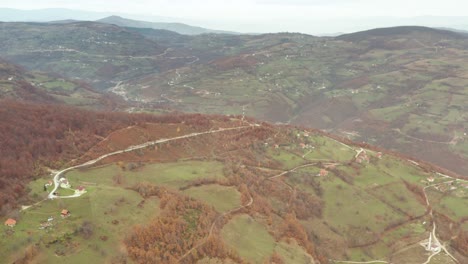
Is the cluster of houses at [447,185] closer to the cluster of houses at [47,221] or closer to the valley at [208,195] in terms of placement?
the valley at [208,195]

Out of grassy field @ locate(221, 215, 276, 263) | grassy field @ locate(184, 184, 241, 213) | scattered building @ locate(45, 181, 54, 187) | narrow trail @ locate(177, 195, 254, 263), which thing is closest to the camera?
narrow trail @ locate(177, 195, 254, 263)

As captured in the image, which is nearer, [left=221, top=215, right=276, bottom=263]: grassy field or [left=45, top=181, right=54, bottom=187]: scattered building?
[left=221, top=215, right=276, bottom=263]: grassy field

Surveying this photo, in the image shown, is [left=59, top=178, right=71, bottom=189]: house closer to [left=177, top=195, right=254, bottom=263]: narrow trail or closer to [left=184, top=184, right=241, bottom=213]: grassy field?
[left=184, top=184, right=241, bottom=213]: grassy field

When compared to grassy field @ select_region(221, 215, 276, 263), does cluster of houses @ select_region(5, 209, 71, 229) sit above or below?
above

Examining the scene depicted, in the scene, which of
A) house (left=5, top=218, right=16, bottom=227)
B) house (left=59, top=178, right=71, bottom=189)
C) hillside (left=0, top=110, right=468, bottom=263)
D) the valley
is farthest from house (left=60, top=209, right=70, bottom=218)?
house (left=59, top=178, right=71, bottom=189)

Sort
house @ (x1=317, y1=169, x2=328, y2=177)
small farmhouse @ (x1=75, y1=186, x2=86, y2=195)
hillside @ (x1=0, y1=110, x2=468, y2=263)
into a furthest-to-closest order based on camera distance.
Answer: house @ (x1=317, y1=169, x2=328, y2=177), small farmhouse @ (x1=75, y1=186, x2=86, y2=195), hillside @ (x1=0, y1=110, x2=468, y2=263)

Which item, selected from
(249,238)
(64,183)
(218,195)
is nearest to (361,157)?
(218,195)

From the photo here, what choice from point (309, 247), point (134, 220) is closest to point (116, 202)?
point (134, 220)

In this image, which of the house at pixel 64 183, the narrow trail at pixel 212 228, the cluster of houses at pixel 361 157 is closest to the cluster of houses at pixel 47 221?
the house at pixel 64 183
